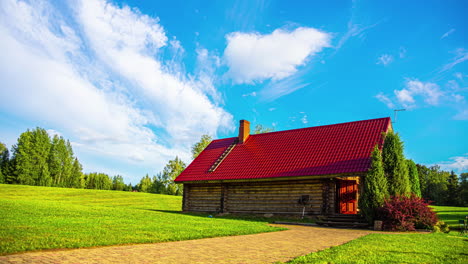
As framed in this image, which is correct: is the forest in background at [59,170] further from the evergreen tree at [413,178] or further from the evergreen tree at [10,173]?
the evergreen tree at [413,178]

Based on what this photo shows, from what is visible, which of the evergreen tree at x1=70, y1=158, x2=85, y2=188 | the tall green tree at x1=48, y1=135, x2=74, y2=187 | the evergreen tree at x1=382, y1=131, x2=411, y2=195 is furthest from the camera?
the evergreen tree at x1=70, y1=158, x2=85, y2=188

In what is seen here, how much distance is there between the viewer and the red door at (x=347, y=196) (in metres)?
19.5

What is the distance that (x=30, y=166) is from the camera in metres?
64.9

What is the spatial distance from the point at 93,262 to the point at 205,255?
2130 mm

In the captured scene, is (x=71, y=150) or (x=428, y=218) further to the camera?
(x=71, y=150)

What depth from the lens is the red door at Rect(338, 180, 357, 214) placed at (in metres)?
19.5

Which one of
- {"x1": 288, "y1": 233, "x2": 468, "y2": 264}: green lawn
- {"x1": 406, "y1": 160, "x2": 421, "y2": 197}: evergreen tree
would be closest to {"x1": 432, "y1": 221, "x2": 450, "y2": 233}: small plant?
{"x1": 406, "y1": 160, "x2": 421, "y2": 197}: evergreen tree

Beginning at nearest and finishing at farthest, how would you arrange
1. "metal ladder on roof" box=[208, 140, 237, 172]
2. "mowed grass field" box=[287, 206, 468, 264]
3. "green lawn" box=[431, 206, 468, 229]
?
"mowed grass field" box=[287, 206, 468, 264] → "green lawn" box=[431, 206, 468, 229] → "metal ladder on roof" box=[208, 140, 237, 172]

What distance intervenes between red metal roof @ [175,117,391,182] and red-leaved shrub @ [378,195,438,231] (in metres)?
2.41

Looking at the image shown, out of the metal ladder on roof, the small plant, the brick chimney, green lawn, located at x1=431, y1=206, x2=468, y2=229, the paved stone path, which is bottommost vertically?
green lawn, located at x1=431, y1=206, x2=468, y2=229

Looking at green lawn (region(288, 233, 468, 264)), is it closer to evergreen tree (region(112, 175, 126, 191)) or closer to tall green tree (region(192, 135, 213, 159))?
tall green tree (region(192, 135, 213, 159))

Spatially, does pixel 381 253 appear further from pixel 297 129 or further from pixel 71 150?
pixel 71 150

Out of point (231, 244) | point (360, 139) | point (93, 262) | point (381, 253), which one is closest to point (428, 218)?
point (360, 139)

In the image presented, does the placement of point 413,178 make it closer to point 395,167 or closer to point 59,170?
point 395,167
